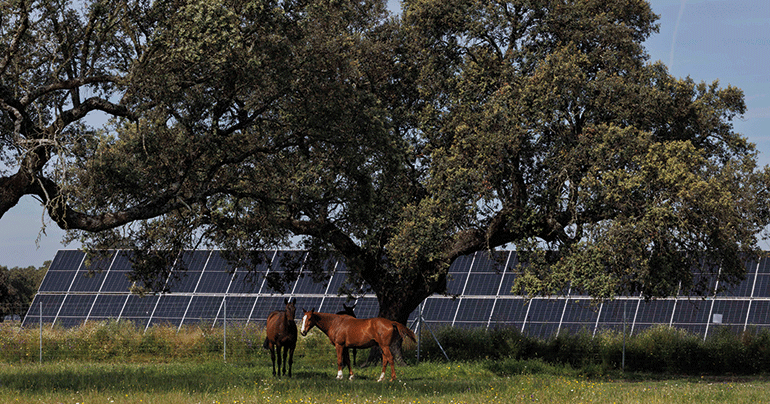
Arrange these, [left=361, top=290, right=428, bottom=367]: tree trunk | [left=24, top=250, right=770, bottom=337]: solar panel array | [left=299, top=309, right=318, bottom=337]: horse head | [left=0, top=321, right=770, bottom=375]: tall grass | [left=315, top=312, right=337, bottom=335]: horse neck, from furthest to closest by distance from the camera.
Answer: [left=24, top=250, right=770, bottom=337]: solar panel array < [left=0, top=321, right=770, bottom=375]: tall grass < [left=361, top=290, right=428, bottom=367]: tree trunk < [left=315, top=312, right=337, bottom=335]: horse neck < [left=299, top=309, right=318, bottom=337]: horse head

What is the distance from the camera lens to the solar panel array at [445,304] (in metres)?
31.0

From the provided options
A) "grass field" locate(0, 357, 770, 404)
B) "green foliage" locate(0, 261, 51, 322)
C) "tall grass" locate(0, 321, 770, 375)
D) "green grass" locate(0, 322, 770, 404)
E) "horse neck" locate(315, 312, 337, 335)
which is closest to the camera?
"grass field" locate(0, 357, 770, 404)

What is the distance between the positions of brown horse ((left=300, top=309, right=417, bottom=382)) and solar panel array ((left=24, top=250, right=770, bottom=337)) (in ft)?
37.9

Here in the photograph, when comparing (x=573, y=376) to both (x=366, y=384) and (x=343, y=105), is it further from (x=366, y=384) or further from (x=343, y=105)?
(x=343, y=105)

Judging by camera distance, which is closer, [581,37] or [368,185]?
[368,185]

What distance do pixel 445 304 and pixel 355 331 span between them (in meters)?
16.3

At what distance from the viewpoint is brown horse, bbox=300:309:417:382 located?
17.5 metres

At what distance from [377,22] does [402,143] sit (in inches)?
187

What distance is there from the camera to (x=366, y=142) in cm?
1834

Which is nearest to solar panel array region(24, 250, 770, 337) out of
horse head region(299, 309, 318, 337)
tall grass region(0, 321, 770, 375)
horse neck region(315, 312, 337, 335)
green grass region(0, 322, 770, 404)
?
tall grass region(0, 321, 770, 375)

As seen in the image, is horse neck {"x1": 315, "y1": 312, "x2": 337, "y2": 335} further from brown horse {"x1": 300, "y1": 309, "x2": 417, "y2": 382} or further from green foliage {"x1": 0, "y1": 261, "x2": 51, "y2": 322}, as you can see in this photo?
green foliage {"x1": 0, "y1": 261, "x2": 51, "y2": 322}

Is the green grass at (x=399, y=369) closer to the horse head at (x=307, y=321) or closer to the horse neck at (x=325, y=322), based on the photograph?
the horse head at (x=307, y=321)

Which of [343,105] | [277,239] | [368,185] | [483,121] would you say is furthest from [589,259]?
[277,239]

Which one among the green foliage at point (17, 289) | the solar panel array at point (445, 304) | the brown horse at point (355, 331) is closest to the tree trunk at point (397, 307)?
the brown horse at point (355, 331)
